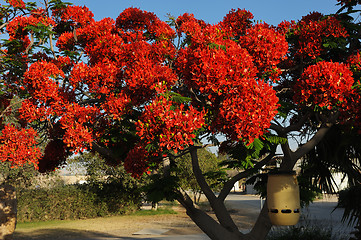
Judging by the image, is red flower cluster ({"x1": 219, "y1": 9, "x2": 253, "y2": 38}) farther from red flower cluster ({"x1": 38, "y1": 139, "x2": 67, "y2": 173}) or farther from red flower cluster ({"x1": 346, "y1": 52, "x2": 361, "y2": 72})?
red flower cluster ({"x1": 38, "y1": 139, "x2": 67, "y2": 173})

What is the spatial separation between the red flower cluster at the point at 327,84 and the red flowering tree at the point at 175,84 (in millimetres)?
17

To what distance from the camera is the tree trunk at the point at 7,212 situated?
14.2 metres

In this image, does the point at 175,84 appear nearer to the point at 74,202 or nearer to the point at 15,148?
the point at 15,148

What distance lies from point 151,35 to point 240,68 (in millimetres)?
4434

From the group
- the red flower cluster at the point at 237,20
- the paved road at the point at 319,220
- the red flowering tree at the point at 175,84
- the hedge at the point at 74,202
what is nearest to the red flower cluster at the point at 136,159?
the red flowering tree at the point at 175,84

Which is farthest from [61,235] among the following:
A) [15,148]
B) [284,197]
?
[284,197]

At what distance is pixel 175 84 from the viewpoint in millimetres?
7473

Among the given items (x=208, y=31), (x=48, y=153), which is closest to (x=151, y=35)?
(x=208, y=31)

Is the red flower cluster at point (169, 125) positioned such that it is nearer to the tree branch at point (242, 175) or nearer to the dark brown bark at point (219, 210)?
the dark brown bark at point (219, 210)

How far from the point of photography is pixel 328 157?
1010 cm

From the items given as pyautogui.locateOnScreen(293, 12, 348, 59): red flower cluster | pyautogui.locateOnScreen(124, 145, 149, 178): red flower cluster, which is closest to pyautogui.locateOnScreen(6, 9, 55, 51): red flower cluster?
pyautogui.locateOnScreen(124, 145, 149, 178): red flower cluster

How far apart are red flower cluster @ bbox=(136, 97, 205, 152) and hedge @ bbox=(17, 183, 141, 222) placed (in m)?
18.3

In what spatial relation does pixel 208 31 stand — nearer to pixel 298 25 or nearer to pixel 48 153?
pixel 298 25

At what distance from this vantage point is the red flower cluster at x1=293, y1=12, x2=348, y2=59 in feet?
25.2
